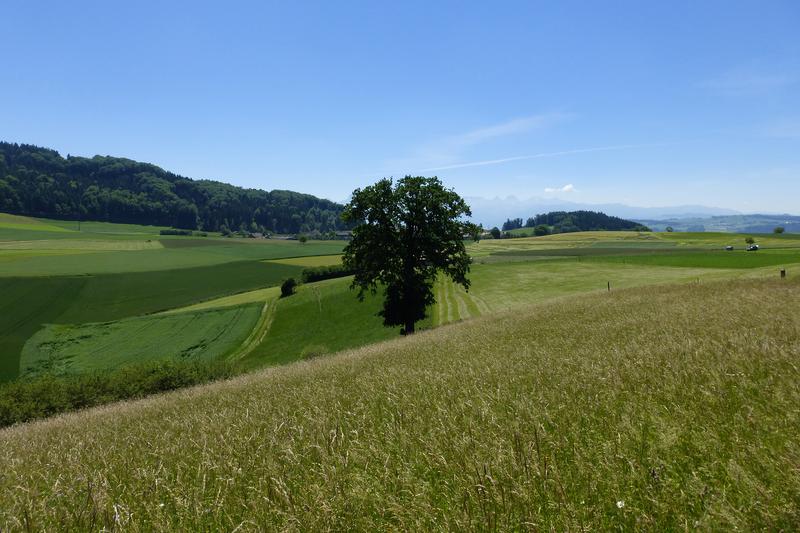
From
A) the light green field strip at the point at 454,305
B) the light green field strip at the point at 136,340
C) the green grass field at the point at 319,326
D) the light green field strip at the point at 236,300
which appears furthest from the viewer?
the light green field strip at the point at 236,300

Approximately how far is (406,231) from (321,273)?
4787 cm

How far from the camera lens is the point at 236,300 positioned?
67.4 m

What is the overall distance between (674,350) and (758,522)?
4.68 metres

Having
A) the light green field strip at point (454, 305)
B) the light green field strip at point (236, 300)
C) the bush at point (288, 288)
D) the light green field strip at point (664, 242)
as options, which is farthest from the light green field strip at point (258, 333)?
the light green field strip at point (664, 242)

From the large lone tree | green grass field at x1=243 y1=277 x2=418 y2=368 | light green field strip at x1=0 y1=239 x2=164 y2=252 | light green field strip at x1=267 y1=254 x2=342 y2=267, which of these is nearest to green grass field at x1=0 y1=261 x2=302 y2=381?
light green field strip at x1=267 y1=254 x2=342 y2=267

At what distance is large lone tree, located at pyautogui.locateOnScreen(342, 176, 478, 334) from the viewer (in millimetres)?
33250

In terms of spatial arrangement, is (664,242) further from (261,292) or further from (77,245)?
(77,245)

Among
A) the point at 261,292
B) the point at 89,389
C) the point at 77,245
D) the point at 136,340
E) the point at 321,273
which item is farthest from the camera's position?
the point at 77,245

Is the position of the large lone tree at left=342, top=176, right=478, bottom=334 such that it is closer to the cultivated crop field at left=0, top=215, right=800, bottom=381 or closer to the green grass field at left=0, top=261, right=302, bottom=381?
the cultivated crop field at left=0, top=215, right=800, bottom=381

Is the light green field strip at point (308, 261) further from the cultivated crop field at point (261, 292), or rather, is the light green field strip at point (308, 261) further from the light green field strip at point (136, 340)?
the light green field strip at point (136, 340)

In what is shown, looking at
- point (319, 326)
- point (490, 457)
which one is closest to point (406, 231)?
point (319, 326)

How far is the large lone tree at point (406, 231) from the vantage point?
3325 cm

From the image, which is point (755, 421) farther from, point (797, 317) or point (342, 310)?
point (342, 310)

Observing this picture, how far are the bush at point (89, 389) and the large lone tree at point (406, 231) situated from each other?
47.6 ft
